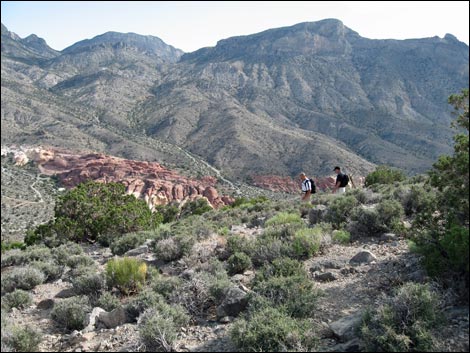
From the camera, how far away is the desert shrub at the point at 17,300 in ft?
24.3

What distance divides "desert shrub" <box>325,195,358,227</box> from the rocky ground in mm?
2153

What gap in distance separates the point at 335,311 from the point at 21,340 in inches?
176

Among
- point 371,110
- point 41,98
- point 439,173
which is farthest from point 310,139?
point 439,173

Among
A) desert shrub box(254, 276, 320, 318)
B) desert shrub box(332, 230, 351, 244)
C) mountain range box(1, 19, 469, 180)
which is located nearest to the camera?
desert shrub box(254, 276, 320, 318)

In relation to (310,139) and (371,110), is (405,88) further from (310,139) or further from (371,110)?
(310,139)

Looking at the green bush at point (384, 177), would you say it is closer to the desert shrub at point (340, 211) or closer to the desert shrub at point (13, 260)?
the desert shrub at point (340, 211)

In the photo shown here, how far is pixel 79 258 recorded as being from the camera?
33.7 ft

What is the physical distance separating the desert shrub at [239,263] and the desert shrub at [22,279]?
4.38m

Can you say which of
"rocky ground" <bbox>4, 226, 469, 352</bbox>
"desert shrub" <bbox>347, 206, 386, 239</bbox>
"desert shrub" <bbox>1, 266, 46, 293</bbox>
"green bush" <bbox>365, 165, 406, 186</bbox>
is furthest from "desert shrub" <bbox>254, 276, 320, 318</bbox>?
"green bush" <bbox>365, 165, 406, 186</bbox>

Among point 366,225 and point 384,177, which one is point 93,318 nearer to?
point 366,225

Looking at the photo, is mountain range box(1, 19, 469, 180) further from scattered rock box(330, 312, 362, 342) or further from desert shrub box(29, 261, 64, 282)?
scattered rock box(330, 312, 362, 342)

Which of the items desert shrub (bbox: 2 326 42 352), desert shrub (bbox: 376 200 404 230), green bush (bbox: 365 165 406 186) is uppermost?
desert shrub (bbox: 376 200 404 230)

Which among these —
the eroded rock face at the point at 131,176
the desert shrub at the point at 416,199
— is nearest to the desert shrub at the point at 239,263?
the desert shrub at the point at 416,199

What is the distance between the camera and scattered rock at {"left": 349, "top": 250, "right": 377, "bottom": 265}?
755cm
